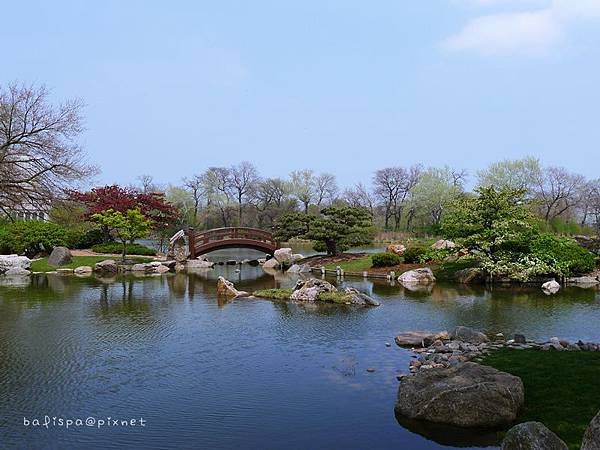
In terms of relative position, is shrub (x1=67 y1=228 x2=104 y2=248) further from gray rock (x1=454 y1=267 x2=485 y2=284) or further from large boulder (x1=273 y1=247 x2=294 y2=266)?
gray rock (x1=454 y1=267 x2=485 y2=284)

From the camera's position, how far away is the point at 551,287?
18.3 metres

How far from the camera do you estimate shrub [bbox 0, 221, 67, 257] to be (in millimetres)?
29438

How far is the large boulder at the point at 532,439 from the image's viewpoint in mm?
4414

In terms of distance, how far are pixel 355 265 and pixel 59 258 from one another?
1479 cm

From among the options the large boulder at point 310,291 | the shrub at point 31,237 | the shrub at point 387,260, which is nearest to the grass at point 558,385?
the large boulder at point 310,291

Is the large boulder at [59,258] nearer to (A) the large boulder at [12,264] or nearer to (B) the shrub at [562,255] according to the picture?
(A) the large boulder at [12,264]

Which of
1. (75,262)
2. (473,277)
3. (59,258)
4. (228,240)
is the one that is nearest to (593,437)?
(473,277)

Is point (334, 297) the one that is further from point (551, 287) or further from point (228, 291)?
point (551, 287)

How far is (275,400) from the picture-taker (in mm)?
7426

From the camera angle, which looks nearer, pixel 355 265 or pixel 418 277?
pixel 418 277

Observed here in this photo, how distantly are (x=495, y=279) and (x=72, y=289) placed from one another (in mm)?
15743

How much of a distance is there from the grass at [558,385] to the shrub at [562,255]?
12.4 metres

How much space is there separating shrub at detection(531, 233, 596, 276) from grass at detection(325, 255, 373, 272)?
7571 mm

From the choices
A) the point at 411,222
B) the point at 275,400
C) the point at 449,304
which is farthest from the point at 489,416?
the point at 411,222
